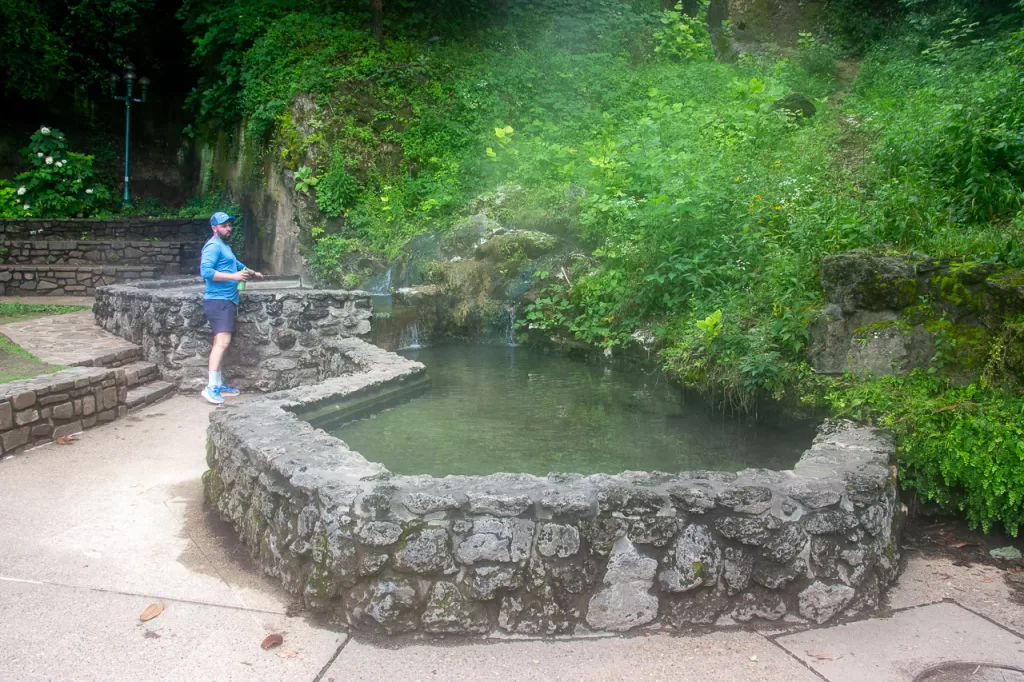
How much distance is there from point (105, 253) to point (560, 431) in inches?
523

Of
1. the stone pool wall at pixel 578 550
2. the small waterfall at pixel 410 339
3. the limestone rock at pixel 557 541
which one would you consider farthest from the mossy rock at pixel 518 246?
the limestone rock at pixel 557 541

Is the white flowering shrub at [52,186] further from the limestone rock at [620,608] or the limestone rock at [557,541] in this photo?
the limestone rock at [620,608]

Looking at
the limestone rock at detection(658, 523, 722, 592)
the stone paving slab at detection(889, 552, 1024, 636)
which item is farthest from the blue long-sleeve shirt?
the stone paving slab at detection(889, 552, 1024, 636)

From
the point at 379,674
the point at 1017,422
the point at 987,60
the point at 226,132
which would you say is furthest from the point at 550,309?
the point at 226,132

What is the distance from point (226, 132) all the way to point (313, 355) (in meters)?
11.4

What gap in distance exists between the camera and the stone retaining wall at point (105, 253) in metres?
14.9

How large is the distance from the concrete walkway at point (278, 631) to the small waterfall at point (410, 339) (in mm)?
5111

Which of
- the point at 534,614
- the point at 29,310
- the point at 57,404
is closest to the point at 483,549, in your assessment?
the point at 534,614

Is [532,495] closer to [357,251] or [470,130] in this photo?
[357,251]

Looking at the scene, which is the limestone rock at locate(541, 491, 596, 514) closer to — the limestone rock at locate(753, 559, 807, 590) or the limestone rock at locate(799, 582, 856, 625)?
the limestone rock at locate(753, 559, 807, 590)

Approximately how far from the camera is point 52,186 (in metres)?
17.4

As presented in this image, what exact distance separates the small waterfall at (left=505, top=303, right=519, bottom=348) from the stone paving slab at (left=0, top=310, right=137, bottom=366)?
4.52 meters

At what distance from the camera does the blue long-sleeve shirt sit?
25.9ft

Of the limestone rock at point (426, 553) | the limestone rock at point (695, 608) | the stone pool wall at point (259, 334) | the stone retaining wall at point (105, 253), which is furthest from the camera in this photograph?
the stone retaining wall at point (105, 253)
